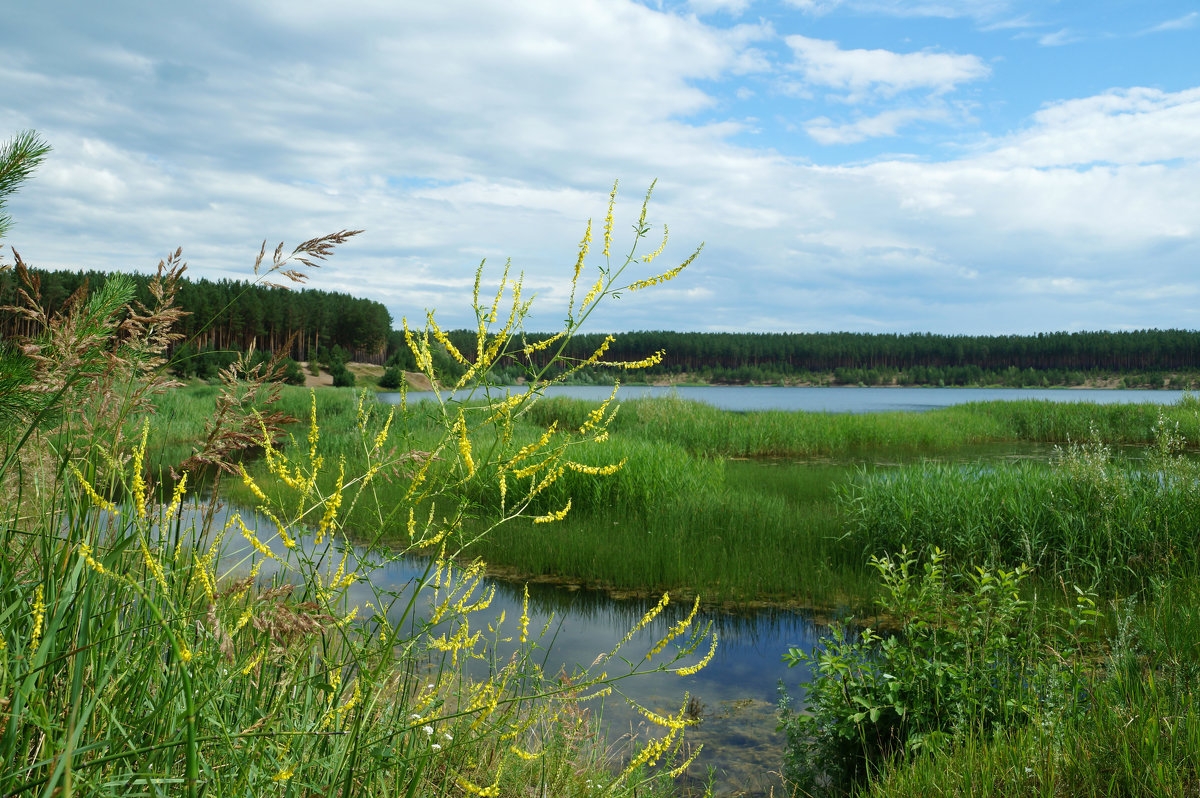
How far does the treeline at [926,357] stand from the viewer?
87.6 meters

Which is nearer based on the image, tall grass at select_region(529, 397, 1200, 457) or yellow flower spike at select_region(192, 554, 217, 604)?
yellow flower spike at select_region(192, 554, 217, 604)

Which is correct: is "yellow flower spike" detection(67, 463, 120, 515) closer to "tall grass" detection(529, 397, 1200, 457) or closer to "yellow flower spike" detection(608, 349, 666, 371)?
"yellow flower spike" detection(608, 349, 666, 371)

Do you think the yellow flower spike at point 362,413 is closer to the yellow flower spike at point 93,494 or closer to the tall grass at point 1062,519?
the yellow flower spike at point 93,494

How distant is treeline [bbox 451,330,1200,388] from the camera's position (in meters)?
87.6

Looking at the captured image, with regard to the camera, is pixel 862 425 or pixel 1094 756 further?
pixel 862 425

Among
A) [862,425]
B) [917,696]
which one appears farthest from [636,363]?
[862,425]

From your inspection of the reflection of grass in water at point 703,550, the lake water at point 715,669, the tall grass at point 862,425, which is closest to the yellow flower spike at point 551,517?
the lake water at point 715,669

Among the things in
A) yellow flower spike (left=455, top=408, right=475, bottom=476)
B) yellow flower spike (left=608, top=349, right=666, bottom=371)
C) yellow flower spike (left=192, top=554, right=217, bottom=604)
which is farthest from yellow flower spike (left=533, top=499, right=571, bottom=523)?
yellow flower spike (left=192, top=554, right=217, bottom=604)

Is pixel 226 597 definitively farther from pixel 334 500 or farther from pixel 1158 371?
pixel 1158 371

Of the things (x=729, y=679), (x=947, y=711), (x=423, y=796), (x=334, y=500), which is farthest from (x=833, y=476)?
(x=334, y=500)

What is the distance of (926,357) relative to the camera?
106 metres

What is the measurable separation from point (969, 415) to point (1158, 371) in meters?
76.0

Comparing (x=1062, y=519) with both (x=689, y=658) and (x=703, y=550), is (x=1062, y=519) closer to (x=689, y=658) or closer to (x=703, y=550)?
(x=703, y=550)

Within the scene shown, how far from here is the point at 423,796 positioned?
2926mm
